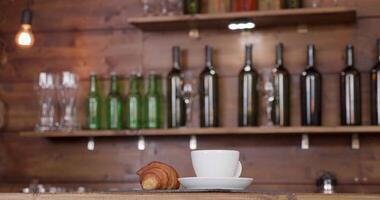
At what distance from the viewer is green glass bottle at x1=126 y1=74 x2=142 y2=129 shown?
9.20ft

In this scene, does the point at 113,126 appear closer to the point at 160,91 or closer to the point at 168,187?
the point at 160,91

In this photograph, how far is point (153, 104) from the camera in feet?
9.34

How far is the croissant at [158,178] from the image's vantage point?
1060 mm

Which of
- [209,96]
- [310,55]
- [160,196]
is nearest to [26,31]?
[209,96]

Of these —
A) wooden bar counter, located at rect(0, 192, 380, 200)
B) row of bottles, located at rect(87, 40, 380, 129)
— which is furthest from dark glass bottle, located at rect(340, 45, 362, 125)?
wooden bar counter, located at rect(0, 192, 380, 200)

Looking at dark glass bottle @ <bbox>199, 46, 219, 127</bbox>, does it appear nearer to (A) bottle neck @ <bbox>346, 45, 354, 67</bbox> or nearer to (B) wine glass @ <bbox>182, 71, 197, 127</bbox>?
(B) wine glass @ <bbox>182, 71, 197, 127</bbox>

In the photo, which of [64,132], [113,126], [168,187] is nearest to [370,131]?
[113,126]

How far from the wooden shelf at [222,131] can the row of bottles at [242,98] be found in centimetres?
5

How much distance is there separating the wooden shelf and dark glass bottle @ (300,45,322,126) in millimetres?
75

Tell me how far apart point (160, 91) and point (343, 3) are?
0.76 meters

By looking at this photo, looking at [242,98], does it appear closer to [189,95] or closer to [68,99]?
[189,95]

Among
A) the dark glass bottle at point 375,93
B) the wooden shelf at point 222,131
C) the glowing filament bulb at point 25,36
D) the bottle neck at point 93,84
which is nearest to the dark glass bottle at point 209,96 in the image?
the wooden shelf at point 222,131

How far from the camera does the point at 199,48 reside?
114 inches

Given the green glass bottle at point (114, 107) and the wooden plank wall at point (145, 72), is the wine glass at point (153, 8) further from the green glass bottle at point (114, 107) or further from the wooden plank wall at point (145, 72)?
the green glass bottle at point (114, 107)
